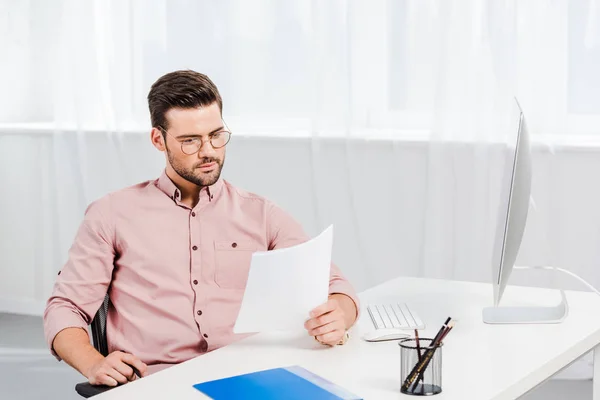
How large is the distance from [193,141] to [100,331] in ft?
1.67

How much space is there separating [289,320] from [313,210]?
2.46m

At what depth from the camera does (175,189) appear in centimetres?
238

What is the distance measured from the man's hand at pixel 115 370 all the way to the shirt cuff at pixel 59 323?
0.67 ft

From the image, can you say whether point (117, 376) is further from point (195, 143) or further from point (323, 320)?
point (195, 143)

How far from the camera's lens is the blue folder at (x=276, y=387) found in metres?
1.68

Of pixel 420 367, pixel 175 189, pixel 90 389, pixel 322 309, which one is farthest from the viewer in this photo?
pixel 175 189

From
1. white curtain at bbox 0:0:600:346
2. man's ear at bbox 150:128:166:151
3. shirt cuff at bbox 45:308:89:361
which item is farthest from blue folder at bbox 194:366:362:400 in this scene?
white curtain at bbox 0:0:600:346

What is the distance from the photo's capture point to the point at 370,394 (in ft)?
5.63

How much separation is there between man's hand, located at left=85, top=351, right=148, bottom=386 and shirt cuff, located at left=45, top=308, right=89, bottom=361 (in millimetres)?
205

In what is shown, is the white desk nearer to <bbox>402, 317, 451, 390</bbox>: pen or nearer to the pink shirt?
<bbox>402, 317, 451, 390</bbox>: pen

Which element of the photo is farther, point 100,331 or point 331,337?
A: point 100,331

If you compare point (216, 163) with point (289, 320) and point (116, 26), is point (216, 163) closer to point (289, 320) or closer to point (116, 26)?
point (289, 320)

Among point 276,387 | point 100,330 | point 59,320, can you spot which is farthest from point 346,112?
point 276,387

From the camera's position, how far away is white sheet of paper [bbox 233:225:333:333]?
1909 mm
